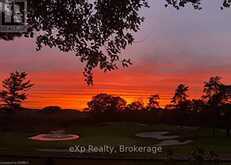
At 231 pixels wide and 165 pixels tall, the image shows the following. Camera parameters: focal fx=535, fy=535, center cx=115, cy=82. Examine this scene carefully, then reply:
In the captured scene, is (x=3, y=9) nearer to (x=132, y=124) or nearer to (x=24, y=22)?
(x=24, y=22)

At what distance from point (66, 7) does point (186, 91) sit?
130 ft

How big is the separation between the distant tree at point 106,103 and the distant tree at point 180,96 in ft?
30.4

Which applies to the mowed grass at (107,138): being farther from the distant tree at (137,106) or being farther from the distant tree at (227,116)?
the distant tree at (227,116)

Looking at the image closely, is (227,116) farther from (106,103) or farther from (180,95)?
(106,103)

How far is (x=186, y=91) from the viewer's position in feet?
170

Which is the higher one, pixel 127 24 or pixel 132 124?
pixel 127 24

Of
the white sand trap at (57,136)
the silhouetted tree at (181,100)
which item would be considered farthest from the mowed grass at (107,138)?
the silhouetted tree at (181,100)

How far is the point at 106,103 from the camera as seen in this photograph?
41.1 metres

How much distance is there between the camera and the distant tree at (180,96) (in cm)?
4931

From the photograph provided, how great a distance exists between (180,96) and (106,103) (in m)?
11.5

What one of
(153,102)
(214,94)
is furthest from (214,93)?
(153,102)

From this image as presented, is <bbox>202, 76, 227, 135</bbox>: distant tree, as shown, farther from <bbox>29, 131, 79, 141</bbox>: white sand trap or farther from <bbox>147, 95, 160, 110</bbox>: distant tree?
<bbox>29, 131, 79, 141</bbox>: white sand trap

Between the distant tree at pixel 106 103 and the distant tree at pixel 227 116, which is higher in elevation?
the distant tree at pixel 106 103

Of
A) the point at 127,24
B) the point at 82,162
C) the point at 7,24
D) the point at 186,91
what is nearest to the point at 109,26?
the point at 127,24
